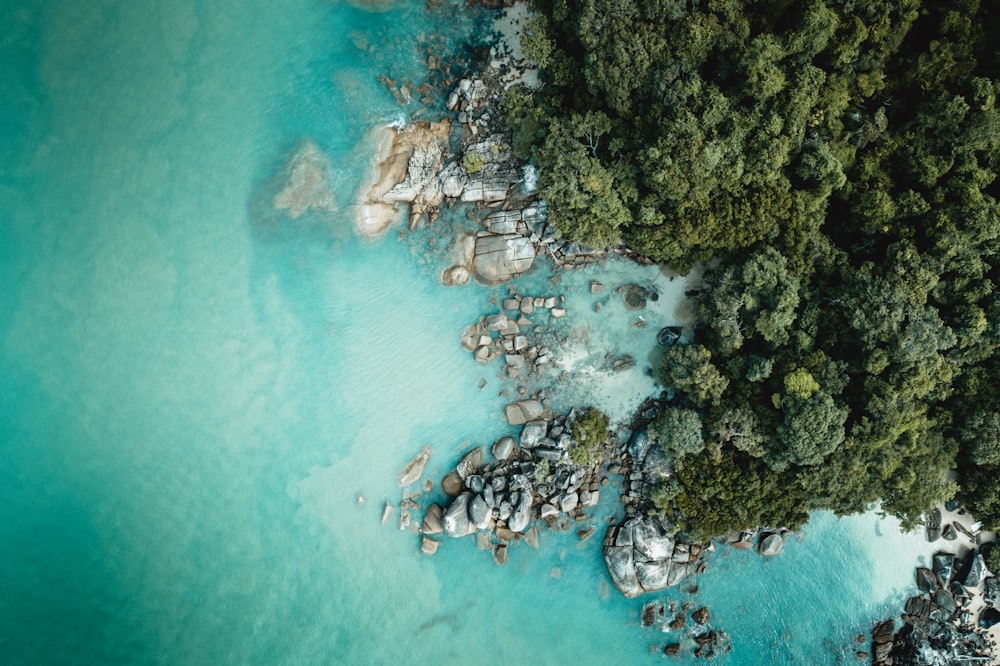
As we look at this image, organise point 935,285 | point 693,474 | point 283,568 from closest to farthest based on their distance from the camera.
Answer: point 935,285, point 693,474, point 283,568

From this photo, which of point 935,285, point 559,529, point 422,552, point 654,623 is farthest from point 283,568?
point 935,285

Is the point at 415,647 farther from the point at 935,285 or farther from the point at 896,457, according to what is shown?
the point at 935,285

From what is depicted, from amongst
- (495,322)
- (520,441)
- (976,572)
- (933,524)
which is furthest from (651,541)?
(976,572)

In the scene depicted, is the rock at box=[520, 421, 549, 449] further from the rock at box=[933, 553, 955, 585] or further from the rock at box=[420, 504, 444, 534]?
the rock at box=[933, 553, 955, 585]

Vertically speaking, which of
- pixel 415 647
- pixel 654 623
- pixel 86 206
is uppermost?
pixel 86 206

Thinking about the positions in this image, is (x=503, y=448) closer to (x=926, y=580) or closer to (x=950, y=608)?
(x=926, y=580)

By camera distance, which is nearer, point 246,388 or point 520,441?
point 246,388

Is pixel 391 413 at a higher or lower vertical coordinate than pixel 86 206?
lower

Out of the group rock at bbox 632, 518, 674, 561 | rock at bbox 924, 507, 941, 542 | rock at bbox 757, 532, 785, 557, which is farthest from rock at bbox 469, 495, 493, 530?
rock at bbox 924, 507, 941, 542
